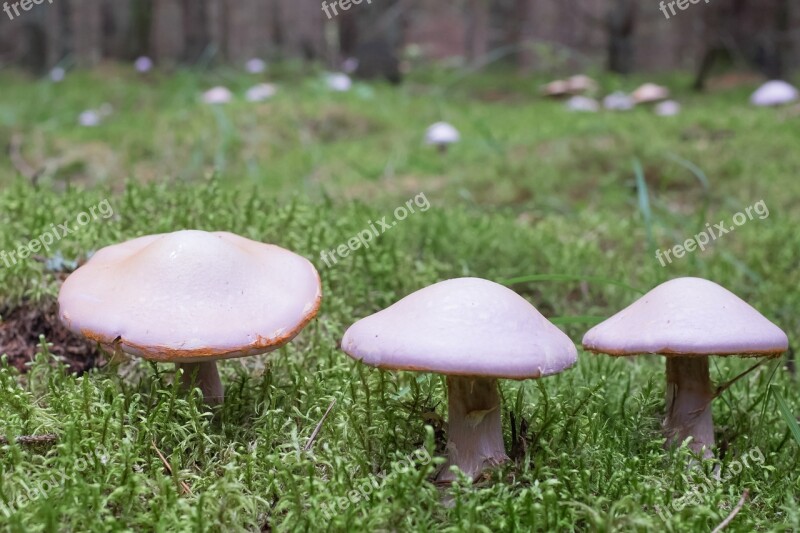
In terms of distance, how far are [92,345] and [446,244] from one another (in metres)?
1.84

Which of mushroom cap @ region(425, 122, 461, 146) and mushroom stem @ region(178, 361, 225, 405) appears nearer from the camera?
mushroom stem @ region(178, 361, 225, 405)

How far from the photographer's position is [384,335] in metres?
1.64

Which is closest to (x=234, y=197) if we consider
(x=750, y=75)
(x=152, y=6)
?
(x=750, y=75)

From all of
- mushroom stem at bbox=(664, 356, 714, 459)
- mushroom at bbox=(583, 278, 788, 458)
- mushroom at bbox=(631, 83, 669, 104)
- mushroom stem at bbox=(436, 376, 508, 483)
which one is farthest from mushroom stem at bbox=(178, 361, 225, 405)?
mushroom at bbox=(631, 83, 669, 104)

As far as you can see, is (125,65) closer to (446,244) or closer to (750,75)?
(750,75)

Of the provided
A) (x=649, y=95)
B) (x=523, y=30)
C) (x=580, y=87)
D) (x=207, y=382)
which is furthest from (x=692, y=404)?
(x=523, y=30)

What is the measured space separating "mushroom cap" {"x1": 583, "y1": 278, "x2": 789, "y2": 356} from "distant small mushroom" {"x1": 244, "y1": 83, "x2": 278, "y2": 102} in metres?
8.08

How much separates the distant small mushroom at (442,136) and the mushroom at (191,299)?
5.98 m

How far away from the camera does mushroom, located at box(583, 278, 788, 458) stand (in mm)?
1733

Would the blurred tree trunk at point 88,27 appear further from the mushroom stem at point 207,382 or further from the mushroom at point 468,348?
the mushroom at point 468,348

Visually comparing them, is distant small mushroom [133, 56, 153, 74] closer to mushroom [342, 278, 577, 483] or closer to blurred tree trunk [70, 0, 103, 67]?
mushroom [342, 278, 577, 483]

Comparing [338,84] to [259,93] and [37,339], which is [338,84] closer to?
[259,93]

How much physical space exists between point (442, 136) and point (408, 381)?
5716 mm

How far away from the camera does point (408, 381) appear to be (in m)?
2.41
